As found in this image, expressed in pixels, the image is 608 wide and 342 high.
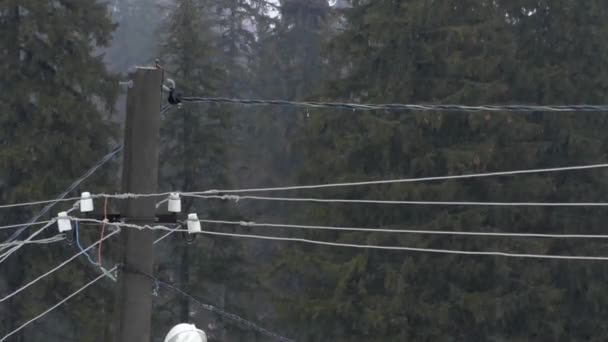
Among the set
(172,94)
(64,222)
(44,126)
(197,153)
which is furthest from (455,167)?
(64,222)

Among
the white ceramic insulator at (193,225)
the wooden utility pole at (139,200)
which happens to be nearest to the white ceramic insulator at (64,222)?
the wooden utility pole at (139,200)

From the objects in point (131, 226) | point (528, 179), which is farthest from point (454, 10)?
point (131, 226)

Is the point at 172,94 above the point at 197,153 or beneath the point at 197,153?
above

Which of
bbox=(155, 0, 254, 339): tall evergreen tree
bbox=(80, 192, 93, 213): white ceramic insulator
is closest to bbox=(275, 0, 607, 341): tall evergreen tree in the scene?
bbox=(155, 0, 254, 339): tall evergreen tree

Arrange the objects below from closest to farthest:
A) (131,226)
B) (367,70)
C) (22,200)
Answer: (131,226) < (22,200) < (367,70)

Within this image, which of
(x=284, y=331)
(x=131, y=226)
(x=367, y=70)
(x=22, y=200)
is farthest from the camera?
(x=284, y=331)

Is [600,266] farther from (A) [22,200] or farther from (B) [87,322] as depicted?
(A) [22,200]

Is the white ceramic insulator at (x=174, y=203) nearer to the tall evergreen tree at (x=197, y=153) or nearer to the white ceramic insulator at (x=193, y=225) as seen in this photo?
the white ceramic insulator at (x=193, y=225)

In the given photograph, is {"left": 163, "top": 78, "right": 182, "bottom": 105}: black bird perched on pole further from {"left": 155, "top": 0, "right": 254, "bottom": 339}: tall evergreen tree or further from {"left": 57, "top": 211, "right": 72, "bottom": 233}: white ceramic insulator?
{"left": 155, "top": 0, "right": 254, "bottom": 339}: tall evergreen tree

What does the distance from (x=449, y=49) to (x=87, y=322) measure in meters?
8.86

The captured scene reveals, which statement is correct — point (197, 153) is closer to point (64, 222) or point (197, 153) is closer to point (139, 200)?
point (64, 222)

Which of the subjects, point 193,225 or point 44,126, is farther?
point 44,126

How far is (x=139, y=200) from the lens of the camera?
22.0 ft

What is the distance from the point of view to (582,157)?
17.7 meters
